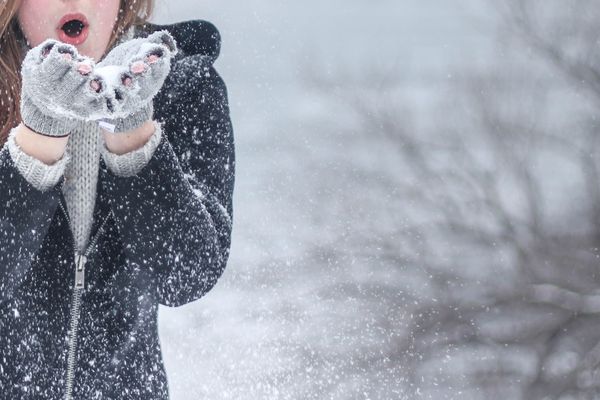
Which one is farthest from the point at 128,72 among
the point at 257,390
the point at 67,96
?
the point at 257,390

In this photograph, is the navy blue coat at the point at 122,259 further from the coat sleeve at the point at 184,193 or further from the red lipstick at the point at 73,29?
the red lipstick at the point at 73,29

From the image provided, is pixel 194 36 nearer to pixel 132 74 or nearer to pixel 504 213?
pixel 132 74

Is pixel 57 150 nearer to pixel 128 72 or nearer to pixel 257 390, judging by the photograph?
pixel 128 72

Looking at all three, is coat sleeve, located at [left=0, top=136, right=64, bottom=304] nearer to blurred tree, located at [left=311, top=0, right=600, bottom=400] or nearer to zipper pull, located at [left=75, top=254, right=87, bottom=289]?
zipper pull, located at [left=75, top=254, right=87, bottom=289]

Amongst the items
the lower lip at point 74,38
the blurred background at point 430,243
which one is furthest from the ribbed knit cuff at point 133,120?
the blurred background at point 430,243

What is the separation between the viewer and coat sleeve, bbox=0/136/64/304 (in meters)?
1.23

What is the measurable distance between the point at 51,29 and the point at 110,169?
0.18 meters

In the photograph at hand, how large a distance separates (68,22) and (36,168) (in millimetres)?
208

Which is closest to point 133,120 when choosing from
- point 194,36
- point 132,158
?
point 132,158

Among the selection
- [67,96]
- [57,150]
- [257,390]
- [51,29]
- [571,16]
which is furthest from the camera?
[571,16]

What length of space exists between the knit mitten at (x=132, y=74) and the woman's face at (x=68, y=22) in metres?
0.15

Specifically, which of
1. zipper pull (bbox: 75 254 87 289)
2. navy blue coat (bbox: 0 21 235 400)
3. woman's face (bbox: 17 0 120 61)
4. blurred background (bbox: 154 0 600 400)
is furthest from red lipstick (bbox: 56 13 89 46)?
blurred background (bbox: 154 0 600 400)

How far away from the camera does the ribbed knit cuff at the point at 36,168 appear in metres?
1.22

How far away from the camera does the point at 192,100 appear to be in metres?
1.42
